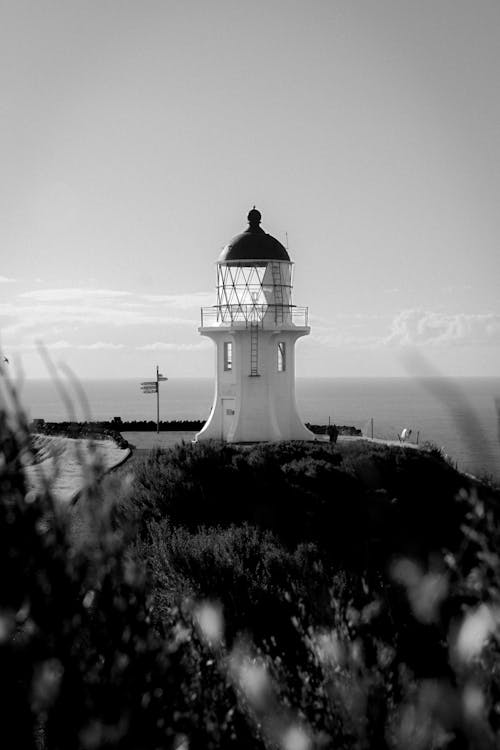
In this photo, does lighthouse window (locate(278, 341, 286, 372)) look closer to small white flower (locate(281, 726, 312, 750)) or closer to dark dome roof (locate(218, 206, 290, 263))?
dark dome roof (locate(218, 206, 290, 263))

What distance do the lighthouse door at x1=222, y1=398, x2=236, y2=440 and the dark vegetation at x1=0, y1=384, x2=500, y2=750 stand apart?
1695 cm

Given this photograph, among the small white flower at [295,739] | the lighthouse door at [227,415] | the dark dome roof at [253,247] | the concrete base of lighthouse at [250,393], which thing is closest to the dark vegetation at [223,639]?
the small white flower at [295,739]

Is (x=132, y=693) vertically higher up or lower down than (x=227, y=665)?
higher up

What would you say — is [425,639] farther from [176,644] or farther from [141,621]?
[141,621]

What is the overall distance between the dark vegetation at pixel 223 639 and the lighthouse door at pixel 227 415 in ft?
55.6

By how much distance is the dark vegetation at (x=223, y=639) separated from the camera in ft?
14.7

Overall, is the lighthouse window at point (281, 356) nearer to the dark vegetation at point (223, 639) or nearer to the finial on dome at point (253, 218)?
the finial on dome at point (253, 218)

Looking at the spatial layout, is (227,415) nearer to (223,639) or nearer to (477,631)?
(223,639)

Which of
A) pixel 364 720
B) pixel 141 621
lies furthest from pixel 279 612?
pixel 141 621

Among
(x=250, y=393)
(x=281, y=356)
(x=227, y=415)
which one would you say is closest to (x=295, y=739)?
(x=250, y=393)

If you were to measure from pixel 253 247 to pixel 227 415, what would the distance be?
5.93 m

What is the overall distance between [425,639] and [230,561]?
3210 millimetres

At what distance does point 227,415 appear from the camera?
3050 centimetres

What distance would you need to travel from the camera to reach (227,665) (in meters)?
6.87
